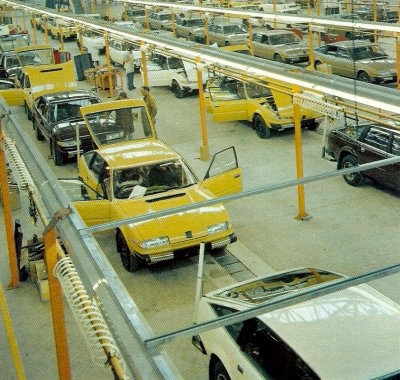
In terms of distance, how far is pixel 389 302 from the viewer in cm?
585

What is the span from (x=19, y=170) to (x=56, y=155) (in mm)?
8177

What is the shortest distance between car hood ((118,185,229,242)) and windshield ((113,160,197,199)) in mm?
225

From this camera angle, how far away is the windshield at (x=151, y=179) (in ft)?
32.7

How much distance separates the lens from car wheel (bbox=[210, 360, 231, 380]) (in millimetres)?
5961

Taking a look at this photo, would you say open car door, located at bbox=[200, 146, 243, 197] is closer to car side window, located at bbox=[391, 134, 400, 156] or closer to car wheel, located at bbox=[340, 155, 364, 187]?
car wheel, located at bbox=[340, 155, 364, 187]

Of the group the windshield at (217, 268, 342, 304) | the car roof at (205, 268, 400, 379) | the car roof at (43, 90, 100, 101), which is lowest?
the windshield at (217, 268, 342, 304)

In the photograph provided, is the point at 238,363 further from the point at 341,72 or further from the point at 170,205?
the point at 341,72

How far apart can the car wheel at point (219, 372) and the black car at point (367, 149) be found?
19.5 ft

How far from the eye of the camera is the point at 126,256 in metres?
9.45

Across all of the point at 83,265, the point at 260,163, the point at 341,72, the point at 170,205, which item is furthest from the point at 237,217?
the point at 341,72

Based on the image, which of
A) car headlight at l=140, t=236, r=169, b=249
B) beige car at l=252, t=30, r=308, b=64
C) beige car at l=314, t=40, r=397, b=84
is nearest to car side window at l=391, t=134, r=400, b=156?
car headlight at l=140, t=236, r=169, b=249

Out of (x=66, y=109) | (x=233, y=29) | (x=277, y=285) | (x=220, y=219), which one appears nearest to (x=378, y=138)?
(x=220, y=219)

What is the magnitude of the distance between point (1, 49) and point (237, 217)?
1865 centimetres

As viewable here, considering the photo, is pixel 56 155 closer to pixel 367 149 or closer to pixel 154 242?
pixel 154 242
